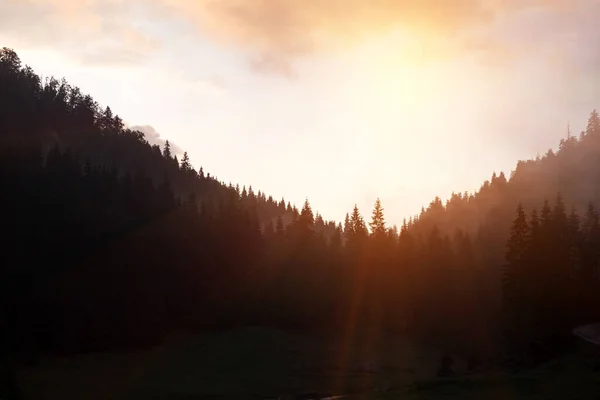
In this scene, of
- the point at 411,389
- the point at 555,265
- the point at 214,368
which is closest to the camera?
the point at 411,389

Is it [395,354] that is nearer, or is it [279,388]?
[279,388]

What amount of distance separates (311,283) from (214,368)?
45450 millimetres

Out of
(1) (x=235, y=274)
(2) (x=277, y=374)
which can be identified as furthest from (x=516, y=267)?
(1) (x=235, y=274)

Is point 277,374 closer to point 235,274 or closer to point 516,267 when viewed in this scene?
point 516,267

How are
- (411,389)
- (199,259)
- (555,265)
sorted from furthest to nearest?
(199,259) → (555,265) → (411,389)

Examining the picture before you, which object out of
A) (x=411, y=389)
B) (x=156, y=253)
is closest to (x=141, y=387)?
(x=411, y=389)

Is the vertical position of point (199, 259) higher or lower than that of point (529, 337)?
higher

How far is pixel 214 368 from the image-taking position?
83.7 meters

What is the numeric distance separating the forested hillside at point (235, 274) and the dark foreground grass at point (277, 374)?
24.0 feet

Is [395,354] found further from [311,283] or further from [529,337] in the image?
[311,283]

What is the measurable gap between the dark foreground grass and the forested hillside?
24.0ft

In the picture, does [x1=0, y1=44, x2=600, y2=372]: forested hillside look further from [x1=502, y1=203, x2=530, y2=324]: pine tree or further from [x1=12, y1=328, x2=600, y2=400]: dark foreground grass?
[x1=12, y1=328, x2=600, y2=400]: dark foreground grass

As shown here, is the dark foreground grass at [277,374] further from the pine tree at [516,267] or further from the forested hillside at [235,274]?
the pine tree at [516,267]

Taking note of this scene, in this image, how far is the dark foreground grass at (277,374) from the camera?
45.6 m
